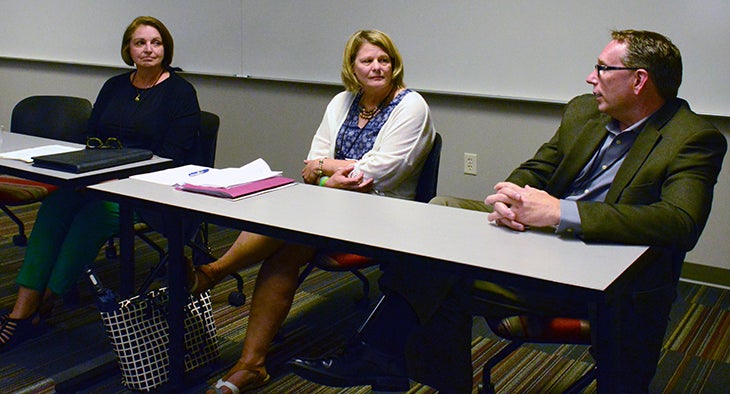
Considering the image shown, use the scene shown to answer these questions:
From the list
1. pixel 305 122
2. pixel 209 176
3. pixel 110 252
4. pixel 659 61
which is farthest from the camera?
pixel 305 122

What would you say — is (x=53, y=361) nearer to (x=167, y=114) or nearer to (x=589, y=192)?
(x=167, y=114)

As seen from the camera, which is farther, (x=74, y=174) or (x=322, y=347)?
(x=322, y=347)

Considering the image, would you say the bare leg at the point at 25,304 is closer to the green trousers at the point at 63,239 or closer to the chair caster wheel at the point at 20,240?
the green trousers at the point at 63,239

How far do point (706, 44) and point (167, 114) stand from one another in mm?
2398

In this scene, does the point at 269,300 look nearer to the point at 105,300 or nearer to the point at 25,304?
the point at 105,300

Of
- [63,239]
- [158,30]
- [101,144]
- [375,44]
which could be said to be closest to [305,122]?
[158,30]

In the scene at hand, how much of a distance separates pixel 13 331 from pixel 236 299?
0.89 meters

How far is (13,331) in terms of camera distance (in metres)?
2.91

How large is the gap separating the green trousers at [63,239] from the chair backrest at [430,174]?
1222mm

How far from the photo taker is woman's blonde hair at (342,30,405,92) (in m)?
3.00

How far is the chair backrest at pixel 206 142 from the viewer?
3.34m

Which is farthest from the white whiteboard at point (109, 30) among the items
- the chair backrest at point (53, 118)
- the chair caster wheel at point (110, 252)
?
the chair caster wheel at point (110, 252)

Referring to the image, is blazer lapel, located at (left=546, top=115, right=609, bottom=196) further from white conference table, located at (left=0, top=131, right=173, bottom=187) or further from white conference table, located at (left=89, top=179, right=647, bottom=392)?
white conference table, located at (left=0, top=131, right=173, bottom=187)

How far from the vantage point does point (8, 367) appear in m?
2.72
